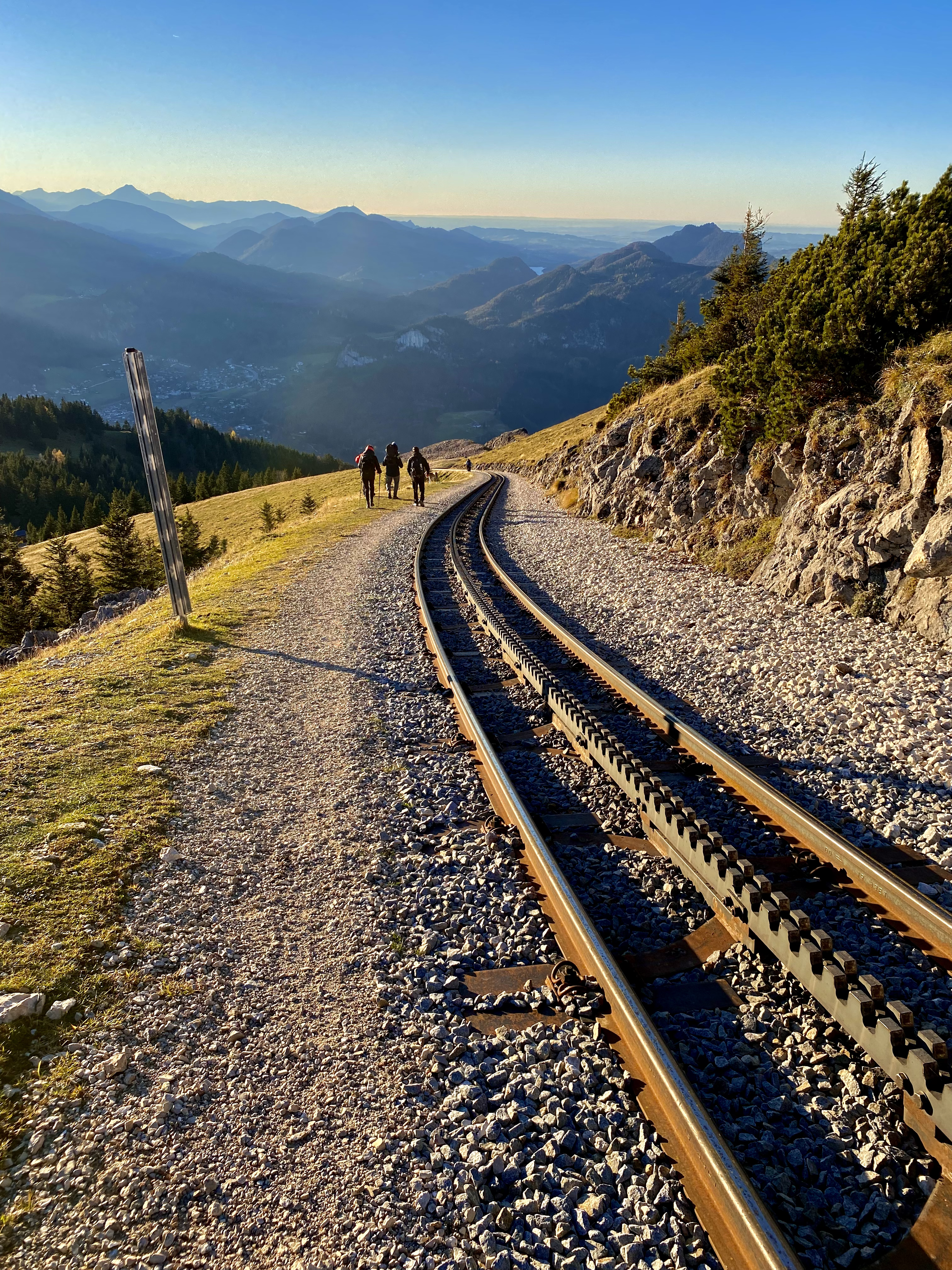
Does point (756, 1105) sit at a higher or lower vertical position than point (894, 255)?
lower

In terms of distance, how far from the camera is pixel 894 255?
11586 mm

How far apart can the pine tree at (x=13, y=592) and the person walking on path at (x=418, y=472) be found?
20.1 meters

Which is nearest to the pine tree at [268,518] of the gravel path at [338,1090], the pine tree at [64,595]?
the pine tree at [64,595]

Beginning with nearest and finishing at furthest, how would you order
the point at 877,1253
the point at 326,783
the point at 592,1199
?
the point at 877,1253, the point at 592,1199, the point at 326,783

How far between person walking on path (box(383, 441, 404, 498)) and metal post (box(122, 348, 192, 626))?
1906 cm

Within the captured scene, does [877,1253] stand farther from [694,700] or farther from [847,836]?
[694,700]

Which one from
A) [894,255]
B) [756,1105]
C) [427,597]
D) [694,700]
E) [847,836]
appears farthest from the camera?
[427,597]

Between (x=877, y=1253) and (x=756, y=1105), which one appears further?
(x=756, y=1105)

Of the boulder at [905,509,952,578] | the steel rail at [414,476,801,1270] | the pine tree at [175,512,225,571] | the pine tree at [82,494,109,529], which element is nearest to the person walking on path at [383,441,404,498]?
the pine tree at [175,512,225,571]

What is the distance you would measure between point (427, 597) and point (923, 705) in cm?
902

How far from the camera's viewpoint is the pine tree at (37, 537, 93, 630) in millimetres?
37469

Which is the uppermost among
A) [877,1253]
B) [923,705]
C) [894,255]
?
[894,255]

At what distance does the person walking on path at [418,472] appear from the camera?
94.1 ft

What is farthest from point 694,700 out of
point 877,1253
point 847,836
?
point 877,1253
